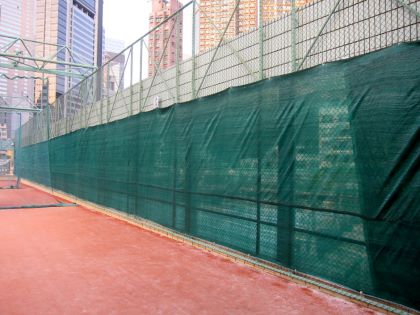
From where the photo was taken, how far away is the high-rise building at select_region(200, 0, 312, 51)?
747 cm

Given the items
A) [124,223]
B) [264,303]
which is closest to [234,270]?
[264,303]

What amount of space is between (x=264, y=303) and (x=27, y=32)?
147898mm

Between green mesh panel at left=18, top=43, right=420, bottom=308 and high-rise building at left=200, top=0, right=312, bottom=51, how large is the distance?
1677 millimetres

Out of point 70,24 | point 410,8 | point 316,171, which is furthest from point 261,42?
point 70,24

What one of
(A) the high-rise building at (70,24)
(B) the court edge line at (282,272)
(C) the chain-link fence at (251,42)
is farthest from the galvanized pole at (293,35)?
(A) the high-rise building at (70,24)

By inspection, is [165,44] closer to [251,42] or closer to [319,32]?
[251,42]

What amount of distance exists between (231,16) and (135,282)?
4.72m

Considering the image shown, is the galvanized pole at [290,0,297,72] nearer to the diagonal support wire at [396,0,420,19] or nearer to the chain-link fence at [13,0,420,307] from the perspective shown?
the chain-link fence at [13,0,420,307]

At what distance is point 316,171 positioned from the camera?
4730 millimetres

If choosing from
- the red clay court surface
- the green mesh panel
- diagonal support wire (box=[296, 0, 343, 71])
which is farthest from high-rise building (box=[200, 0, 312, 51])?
the red clay court surface

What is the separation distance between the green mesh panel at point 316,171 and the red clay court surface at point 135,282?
43cm

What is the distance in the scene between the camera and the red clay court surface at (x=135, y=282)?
4188mm

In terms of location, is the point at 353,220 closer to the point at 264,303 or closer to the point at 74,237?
the point at 264,303

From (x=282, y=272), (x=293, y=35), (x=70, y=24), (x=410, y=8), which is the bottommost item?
(x=282, y=272)
